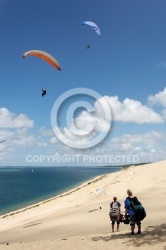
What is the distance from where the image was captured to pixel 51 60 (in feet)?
81.9

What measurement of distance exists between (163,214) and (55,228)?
20.8 ft

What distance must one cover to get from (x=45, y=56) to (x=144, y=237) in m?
16.8

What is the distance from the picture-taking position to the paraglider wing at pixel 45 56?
940 inches

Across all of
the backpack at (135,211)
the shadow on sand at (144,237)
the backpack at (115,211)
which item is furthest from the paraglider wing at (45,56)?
the shadow on sand at (144,237)

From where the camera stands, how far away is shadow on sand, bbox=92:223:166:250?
10.9 m

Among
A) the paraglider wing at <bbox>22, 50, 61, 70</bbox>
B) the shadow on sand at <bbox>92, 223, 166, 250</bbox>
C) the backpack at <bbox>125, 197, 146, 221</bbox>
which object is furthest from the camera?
the paraglider wing at <bbox>22, 50, 61, 70</bbox>

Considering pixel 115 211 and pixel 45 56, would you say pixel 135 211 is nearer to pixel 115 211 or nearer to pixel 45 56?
pixel 115 211

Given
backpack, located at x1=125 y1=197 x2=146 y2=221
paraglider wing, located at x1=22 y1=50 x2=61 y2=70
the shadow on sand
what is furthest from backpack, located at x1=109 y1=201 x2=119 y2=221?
paraglider wing, located at x1=22 y1=50 x2=61 y2=70

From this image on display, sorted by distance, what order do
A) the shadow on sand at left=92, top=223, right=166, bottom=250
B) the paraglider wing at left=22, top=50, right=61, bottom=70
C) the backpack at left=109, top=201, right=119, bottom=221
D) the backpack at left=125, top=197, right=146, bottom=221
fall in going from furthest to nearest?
the paraglider wing at left=22, top=50, right=61, bottom=70 → the backpack at left=109, top=201, right=119, bottom=221 → the backpack at left=125, top=197, right=146, bottom=221 → the shadow on sand at left=92, top=223, right=166, bottom=250

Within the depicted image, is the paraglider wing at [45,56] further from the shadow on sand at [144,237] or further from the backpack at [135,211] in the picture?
the shadow on sand at [144,237]

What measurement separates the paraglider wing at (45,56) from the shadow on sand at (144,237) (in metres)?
15.6

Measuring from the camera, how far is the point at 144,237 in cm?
1158

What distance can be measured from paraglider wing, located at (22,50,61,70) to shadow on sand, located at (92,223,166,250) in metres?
15.6

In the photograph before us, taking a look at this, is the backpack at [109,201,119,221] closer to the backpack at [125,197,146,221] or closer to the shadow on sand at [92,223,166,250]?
the shadow on sand at [92,223,166,250]
